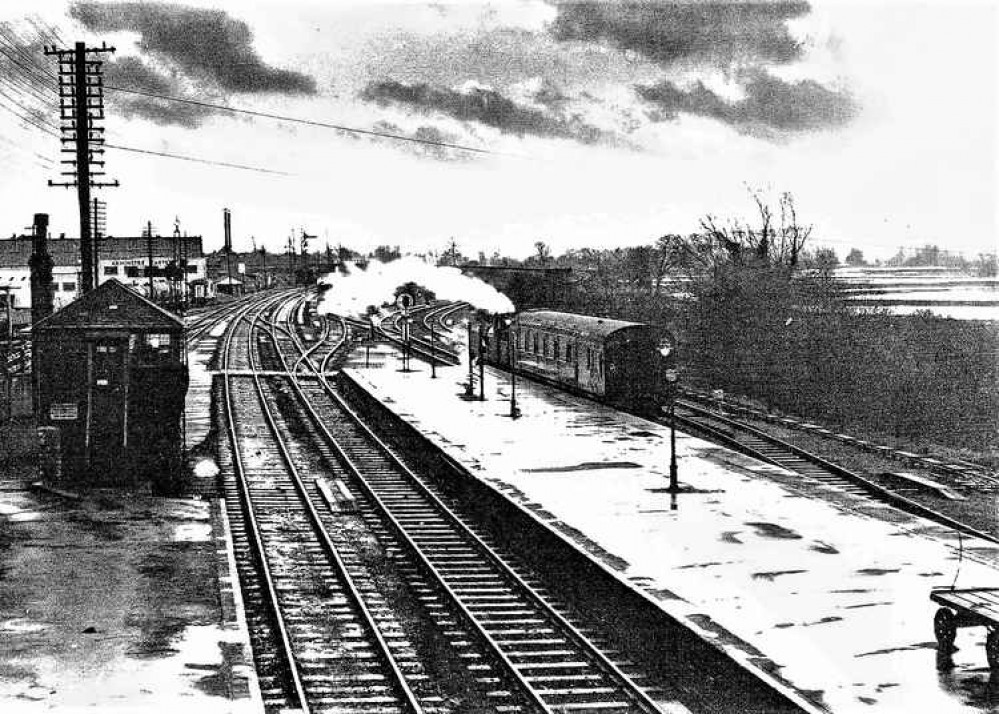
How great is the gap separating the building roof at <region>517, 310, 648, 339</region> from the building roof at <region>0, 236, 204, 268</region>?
76434 millimetres

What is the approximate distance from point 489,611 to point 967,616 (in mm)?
6464

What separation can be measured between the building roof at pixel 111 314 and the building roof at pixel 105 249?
3586 inches

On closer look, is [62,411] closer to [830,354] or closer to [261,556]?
[261,556]

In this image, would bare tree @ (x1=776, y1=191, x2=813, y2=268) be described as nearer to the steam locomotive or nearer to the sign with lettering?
the steam locomotive

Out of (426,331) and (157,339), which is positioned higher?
(157,339)

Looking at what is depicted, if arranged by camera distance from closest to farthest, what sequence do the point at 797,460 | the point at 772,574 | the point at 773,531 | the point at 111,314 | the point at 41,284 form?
the point at 772,574 < the point at 773,531 < the point at 111,314 < the point at 797,460 < the point at 41,284

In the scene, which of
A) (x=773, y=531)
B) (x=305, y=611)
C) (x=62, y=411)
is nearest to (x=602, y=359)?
(x=773, y=531)

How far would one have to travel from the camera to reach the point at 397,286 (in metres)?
59.4

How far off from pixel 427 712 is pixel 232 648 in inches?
107

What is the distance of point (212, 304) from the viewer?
319ft

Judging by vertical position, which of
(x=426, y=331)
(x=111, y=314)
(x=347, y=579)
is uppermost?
(x=111, y=314)

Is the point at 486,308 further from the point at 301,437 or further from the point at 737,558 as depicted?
the point at 737,558

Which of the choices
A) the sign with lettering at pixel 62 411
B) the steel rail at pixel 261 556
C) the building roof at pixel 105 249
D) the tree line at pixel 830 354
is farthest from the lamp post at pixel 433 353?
the building roof at pixel 105 249

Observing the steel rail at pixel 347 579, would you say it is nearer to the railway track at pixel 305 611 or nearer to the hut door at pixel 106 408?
the railway track at pixel 305 611
